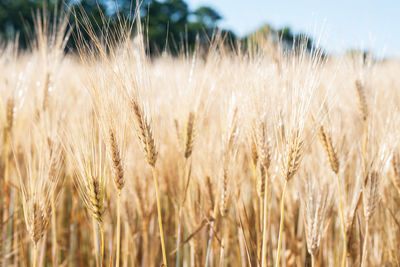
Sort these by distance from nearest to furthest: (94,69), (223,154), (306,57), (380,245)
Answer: (94,69) → (306,57) → (223,154) → (380,245)

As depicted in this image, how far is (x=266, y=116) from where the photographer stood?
38.7 inches

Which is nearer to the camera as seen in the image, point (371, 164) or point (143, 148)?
point (143, 148)

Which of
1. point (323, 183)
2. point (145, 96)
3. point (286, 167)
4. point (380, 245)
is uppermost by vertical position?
point (145, 96)

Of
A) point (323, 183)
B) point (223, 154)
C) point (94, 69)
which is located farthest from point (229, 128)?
point (94, 69)

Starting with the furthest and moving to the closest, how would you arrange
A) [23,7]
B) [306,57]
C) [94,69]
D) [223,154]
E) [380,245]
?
[23,7] < [380,245] < [223,154] < [306,57] < [94,69]

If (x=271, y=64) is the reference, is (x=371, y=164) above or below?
below

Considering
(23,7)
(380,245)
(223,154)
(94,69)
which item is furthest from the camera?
(23,7)

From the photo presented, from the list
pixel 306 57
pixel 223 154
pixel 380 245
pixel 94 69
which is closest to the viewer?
pixel 94 69

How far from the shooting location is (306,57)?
0.97 m

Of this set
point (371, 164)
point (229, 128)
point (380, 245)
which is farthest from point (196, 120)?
point (380, 245)

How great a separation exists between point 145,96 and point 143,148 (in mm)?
146

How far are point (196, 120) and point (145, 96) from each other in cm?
28

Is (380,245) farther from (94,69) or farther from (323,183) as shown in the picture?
(94,69)

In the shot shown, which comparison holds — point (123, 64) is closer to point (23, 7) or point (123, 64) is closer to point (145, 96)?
point (145, 96)
